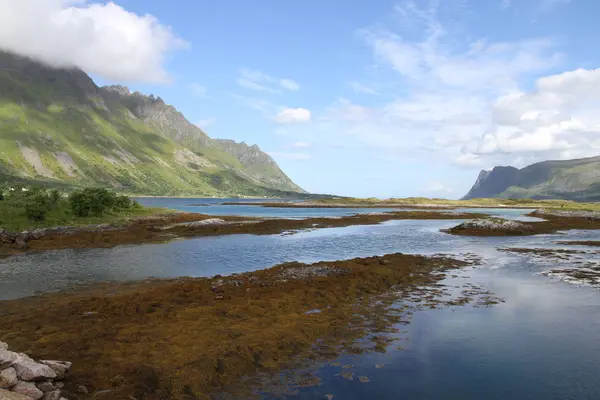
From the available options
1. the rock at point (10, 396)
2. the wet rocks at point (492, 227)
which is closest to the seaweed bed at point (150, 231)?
the wet rocks at point (492, 227)

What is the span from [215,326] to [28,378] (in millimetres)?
9073

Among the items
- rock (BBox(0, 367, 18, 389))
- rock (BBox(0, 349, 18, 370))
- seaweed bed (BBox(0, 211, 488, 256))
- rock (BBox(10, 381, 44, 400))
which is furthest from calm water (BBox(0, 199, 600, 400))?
rock (BBox(0, 349, 18, 370))

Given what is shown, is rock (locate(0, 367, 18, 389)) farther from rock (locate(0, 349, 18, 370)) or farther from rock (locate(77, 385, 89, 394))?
rock (locate(77, 385, 89, 394))

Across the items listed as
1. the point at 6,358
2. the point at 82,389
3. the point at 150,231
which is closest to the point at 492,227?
the point at 150,231

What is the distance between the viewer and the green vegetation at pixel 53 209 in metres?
63.1

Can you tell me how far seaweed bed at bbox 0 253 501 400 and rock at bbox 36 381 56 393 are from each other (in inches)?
22.0

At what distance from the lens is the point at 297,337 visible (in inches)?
747

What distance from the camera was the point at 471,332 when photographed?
66.4 feet

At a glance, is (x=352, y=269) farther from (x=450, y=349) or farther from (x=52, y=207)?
(x=52, y=207)

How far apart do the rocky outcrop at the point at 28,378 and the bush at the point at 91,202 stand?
6940cm

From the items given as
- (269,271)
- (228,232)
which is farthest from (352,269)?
(228,232)

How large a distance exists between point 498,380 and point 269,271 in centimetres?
2272

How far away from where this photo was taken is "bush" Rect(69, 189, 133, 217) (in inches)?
2940

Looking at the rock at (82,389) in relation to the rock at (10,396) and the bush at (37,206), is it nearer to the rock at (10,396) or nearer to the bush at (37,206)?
the rock at (10,396)
